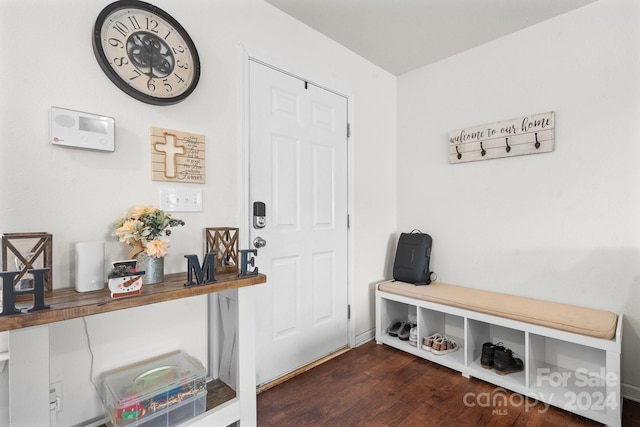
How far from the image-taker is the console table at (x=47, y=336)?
97cm

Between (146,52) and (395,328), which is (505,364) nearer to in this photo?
(395,328)

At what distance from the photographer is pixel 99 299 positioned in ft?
3.73

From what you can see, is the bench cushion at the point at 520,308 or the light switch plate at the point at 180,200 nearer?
the light switch plate at the point at 180,200

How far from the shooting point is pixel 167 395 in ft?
4.46

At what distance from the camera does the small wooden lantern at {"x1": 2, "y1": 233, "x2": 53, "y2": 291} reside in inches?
41.9

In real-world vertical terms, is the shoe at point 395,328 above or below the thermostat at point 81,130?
below

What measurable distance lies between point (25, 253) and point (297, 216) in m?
1.40

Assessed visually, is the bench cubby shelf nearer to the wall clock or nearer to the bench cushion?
the bench cushion

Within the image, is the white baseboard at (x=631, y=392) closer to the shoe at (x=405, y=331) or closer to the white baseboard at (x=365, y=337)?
the shoe at (x=405, y=331)

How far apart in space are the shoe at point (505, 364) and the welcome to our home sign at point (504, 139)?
1.38m

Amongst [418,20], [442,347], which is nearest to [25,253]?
[442,347]

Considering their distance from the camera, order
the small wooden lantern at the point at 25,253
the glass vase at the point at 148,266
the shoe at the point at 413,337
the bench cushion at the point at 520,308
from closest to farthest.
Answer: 1. the small wooden lantern at the point at 25,253
2. the glass vase at the point at 148,266
3. the bench cushion at the point at 520,308
4. the shoe at the point at 413,337

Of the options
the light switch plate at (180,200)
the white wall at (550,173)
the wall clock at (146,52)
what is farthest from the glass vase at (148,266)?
the white wall at (550,173)

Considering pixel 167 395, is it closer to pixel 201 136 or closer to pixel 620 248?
pixel 201 136
